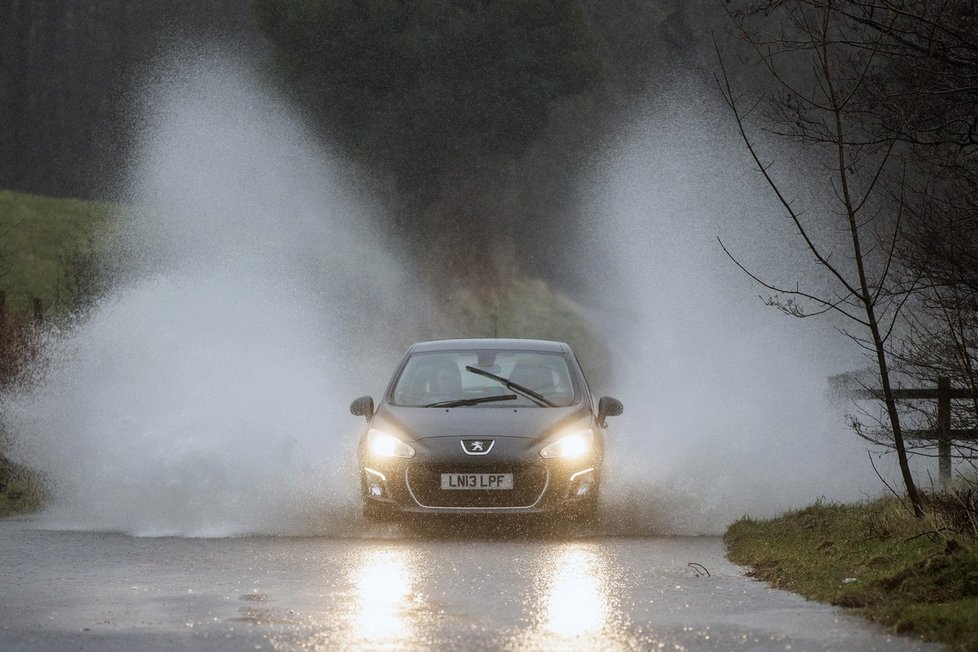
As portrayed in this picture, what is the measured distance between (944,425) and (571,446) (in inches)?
197

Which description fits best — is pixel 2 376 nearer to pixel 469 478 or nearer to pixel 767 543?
pixel 469 478

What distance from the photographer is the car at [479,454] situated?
13992 millimetres

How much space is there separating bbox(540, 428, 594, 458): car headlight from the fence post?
3887 millimetres

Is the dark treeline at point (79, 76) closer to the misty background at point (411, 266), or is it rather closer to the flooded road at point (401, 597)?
the misty background at point (411, 266)

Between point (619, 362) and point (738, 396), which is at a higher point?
point (619, 362)

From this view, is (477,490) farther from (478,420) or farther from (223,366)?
(223,366)

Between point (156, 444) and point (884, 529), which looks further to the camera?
point (156, 444)

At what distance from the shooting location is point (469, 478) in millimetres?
13969

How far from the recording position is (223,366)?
84.9 feet

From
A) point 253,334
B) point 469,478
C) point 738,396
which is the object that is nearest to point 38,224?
point 253,334

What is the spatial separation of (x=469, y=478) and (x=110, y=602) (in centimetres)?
445

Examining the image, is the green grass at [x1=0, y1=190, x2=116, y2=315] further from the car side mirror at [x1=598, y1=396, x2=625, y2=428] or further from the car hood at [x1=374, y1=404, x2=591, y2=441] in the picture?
the car hood at [x1=374, y1=404, x2=591, y2=441]

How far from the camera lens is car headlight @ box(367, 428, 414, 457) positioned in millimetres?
14164

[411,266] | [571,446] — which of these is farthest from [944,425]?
[411,266]
